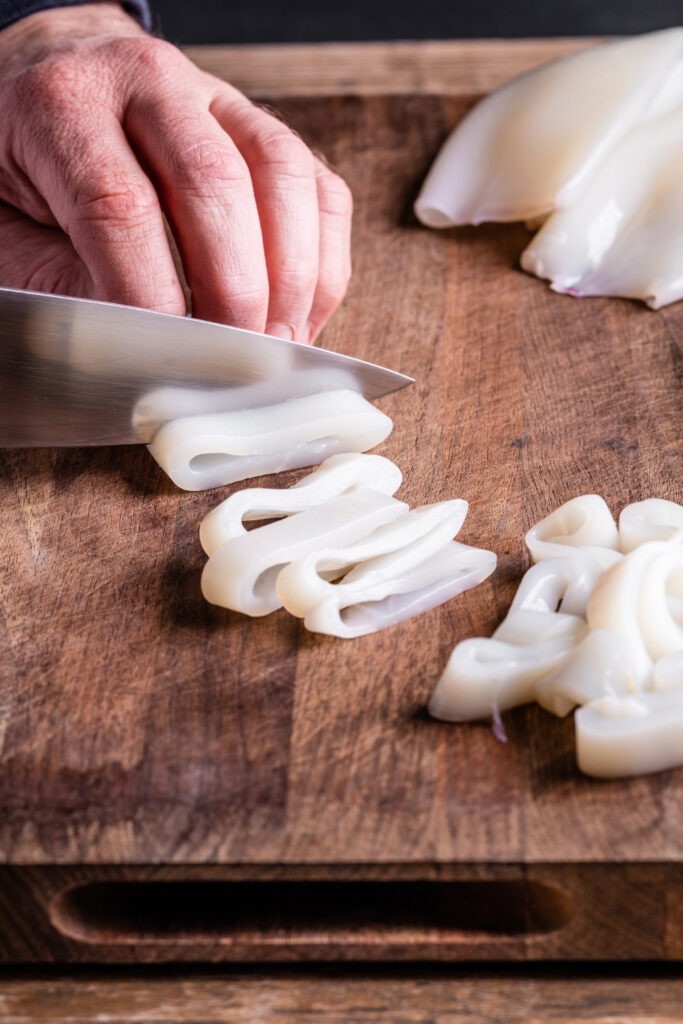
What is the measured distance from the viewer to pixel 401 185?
1.87m

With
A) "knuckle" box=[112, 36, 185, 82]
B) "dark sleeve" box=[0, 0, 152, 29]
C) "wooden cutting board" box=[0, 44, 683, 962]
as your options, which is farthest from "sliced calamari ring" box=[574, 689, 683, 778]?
"dark sleeve" box=[0, 0, 152, 29]

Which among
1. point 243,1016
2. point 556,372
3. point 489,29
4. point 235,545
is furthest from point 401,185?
point 489,29

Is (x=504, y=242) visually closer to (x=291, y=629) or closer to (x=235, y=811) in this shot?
(x=291, y=629)

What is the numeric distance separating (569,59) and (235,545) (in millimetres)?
1064

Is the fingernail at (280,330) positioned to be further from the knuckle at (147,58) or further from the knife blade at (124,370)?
the knuckle at (147,58)

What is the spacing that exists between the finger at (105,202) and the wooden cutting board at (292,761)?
20cm

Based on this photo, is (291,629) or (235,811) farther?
(291,629)

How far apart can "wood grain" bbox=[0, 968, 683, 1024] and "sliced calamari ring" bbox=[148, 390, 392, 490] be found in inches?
21.6

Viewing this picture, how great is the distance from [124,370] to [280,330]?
0.71 ft

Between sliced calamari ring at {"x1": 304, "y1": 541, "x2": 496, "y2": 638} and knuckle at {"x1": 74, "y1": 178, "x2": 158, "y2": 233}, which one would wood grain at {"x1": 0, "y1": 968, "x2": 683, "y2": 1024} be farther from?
knuckle at {"x1": 74, "y1": 178, "x2": 158, "y2": 233}

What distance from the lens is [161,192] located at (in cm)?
143

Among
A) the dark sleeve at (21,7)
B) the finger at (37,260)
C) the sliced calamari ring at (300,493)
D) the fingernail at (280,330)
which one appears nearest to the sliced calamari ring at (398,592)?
the sliced calamari ring at (300,493)

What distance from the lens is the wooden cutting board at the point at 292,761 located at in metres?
0.98

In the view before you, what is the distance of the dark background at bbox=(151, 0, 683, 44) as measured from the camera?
3439 millimetres
